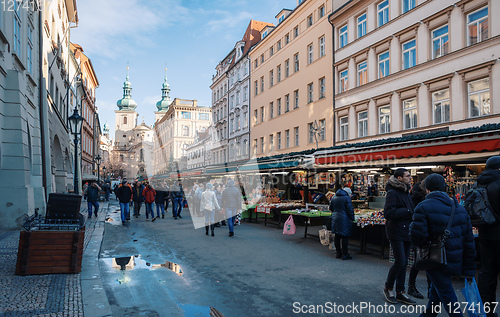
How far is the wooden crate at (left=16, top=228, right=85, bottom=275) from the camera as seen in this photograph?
6676 mm

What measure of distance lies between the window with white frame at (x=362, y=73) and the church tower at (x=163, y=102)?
107m

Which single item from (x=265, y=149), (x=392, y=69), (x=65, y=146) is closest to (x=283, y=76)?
(x=265, y=149)

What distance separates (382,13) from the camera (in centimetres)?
2181

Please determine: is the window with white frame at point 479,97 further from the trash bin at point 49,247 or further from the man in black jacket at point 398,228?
the trash bin at point 49,247

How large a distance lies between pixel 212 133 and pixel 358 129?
120ft

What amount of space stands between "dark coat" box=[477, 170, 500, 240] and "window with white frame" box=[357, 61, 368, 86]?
19.1 meters

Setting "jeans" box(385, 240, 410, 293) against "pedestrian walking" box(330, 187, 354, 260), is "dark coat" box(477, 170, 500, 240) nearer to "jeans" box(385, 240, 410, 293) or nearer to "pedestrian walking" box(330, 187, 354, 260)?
"jeans" box(385, 240, 410, 293)

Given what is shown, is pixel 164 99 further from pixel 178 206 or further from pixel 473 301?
pixel 473 301

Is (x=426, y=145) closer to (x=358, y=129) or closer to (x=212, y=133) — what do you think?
(x=358, y=129)

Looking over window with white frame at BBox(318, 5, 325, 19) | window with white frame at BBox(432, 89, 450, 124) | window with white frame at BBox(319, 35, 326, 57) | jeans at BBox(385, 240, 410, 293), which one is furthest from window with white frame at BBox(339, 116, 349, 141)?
jeans at BBox(385, 240, 410, 293)

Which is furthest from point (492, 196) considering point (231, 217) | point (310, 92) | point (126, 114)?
point (126, 114)

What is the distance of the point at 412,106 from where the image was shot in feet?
64.8

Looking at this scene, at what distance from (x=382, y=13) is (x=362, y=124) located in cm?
659

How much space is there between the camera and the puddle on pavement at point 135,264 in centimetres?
783
